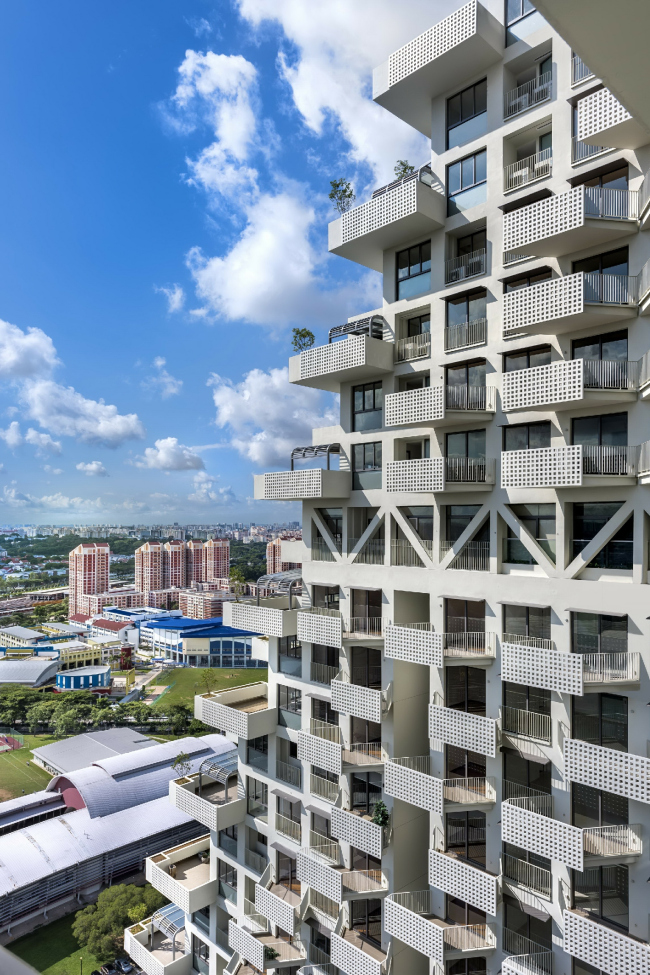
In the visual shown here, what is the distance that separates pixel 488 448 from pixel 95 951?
120 feet

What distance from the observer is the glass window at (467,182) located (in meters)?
16.8

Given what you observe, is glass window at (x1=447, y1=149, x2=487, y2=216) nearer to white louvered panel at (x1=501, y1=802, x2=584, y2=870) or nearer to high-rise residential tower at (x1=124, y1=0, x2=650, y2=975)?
high-rise residential tower at (x1=124, y1=0, x2=650, y2=975)

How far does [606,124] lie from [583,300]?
3.62m

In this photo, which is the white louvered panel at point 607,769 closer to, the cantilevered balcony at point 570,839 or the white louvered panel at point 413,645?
the cantilevered balcony at point 570,839

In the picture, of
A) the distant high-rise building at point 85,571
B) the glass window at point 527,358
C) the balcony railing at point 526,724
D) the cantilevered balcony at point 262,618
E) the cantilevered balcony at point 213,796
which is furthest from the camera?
the distant high-rise building at point 85,571

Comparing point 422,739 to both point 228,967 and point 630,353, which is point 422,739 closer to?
point 228,967

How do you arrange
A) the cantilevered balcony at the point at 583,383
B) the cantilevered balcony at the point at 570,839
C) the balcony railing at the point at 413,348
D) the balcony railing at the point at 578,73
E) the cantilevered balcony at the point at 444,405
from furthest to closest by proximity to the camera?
the balcony railing at the point at 413,348 < the cantilevered balcony at the point at 444,405 < the balcony railing at the point at 578,73 < the cantilevered balcony at the point at 583,383 < the cantilevered balcony at the point at 570,839

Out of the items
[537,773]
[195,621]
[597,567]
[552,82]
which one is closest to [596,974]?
[537,773]

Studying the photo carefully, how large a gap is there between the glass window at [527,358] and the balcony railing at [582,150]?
458cm

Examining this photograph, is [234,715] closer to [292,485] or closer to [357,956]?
[357,956]

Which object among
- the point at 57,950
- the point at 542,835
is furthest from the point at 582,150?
the point at 57,950

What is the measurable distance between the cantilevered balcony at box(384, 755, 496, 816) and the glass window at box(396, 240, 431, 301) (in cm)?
1416

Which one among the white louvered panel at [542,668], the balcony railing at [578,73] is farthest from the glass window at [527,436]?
the balcony railing at [578,73]

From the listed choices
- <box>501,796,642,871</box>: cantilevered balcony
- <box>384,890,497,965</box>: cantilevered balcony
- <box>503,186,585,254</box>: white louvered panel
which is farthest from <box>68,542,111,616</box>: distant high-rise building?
<box>503,186,585,254</box>: white louvered panel
